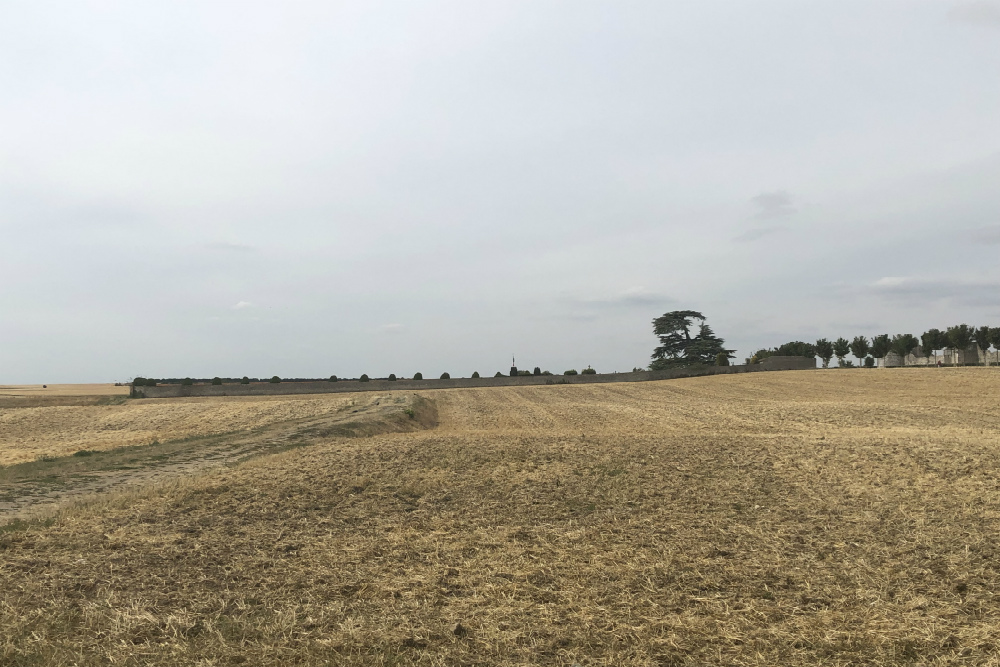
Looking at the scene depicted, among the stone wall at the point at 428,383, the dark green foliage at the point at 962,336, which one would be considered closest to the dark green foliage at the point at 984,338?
the dark green foliage at the point at 962,336

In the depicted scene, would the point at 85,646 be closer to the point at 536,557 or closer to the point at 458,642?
the point at 458,642

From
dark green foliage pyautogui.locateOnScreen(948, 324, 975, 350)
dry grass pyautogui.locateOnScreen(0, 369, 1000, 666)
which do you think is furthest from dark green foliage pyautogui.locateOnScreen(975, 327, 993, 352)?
dry grass pyautogui.locateOnScreen(0, 369, 1000, 666)

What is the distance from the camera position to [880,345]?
92.1 metres

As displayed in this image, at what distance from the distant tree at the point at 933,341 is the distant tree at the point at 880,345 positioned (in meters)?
4.61

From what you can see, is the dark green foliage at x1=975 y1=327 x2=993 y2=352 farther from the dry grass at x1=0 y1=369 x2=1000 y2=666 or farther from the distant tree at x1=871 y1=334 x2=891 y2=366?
the dry grass at x1=0 y1=369 x2=1000 y2=666

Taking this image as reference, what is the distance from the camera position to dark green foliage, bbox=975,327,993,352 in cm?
7962

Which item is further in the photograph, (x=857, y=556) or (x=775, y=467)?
(x=775, y=467)

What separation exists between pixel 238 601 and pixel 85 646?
5.03 feet

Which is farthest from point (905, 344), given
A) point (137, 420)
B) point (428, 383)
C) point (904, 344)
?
point (137, 420)

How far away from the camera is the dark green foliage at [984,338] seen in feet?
261

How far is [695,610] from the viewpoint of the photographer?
6.82 meters

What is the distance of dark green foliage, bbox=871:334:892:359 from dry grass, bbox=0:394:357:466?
275ft

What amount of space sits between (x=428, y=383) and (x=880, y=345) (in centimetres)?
6877

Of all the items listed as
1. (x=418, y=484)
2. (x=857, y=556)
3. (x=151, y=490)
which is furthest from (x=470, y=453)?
(x=857, y=556)
